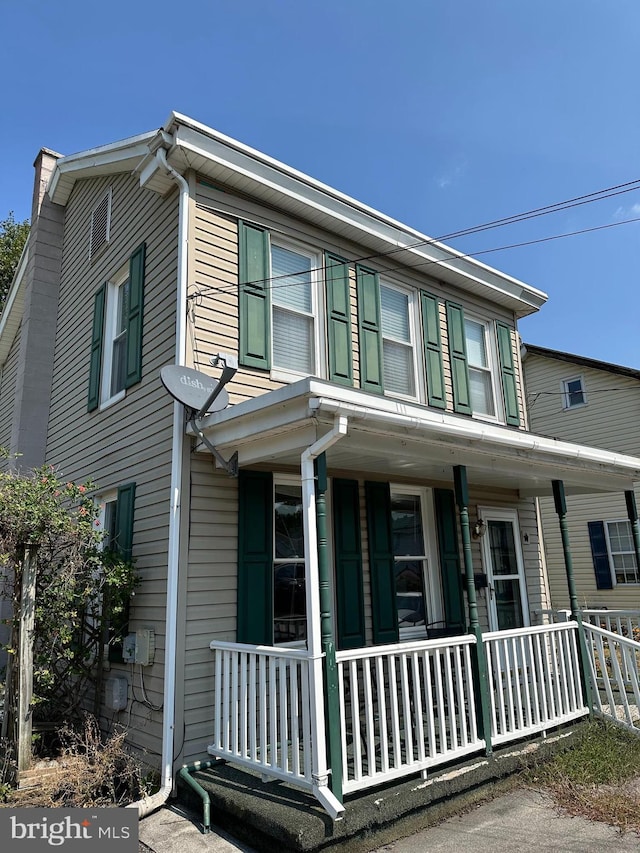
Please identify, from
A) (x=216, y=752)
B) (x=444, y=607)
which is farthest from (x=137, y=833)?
(x=444, y=607)

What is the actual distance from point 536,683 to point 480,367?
448cm

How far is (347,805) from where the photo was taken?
366 cm

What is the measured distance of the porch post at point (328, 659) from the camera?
11.9 feet

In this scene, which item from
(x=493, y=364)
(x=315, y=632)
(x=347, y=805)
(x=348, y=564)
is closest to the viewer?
(x=347, y=805)

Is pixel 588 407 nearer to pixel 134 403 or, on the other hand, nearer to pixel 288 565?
pixel 288 565

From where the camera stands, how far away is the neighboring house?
13.4 metres

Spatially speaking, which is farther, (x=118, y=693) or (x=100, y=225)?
(x=100, y=225)

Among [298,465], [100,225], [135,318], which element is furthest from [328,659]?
[100,225]

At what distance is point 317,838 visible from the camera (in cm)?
337

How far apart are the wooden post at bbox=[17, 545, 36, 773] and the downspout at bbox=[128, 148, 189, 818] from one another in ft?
3.47

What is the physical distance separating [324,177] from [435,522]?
429 centimetres

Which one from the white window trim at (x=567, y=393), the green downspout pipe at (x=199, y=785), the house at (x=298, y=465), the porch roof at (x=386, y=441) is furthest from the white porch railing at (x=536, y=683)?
the white window trim at (x=567, y=393)

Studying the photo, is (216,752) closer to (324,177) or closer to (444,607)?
(444,607)

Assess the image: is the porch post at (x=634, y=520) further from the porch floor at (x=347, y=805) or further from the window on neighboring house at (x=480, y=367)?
the porch floor at (x=347, y=805)
